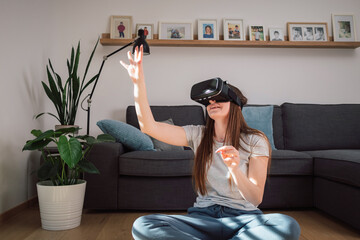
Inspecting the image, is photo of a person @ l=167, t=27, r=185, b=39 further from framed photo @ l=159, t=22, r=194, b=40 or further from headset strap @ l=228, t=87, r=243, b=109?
headset strap @ l=228, t=87, r=243, b=109

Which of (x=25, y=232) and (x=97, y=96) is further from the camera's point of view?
(x=97, y=96)

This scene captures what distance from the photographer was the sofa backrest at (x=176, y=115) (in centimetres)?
300

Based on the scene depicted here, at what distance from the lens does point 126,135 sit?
2.44 m

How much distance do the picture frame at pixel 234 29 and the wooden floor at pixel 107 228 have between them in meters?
1.89

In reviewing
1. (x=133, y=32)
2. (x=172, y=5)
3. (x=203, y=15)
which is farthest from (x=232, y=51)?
(x=133, y=32)

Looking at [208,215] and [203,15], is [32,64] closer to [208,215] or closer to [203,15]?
[203,15]

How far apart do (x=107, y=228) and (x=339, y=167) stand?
5.06 ft

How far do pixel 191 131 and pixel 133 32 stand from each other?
2.27 m

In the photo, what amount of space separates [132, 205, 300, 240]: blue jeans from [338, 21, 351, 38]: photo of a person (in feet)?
9.75

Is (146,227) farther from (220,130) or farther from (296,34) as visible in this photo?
(296,34)

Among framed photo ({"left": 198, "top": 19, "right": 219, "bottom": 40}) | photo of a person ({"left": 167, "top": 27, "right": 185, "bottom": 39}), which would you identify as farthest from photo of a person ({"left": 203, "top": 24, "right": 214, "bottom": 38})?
photo of a person ({"left": 167, "top": 27, "right": 185, "bottom": 39})

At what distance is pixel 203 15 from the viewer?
3445mm

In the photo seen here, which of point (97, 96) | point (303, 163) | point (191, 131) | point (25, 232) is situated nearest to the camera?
point (191, 131)

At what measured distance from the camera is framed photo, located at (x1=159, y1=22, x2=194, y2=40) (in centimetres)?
335
